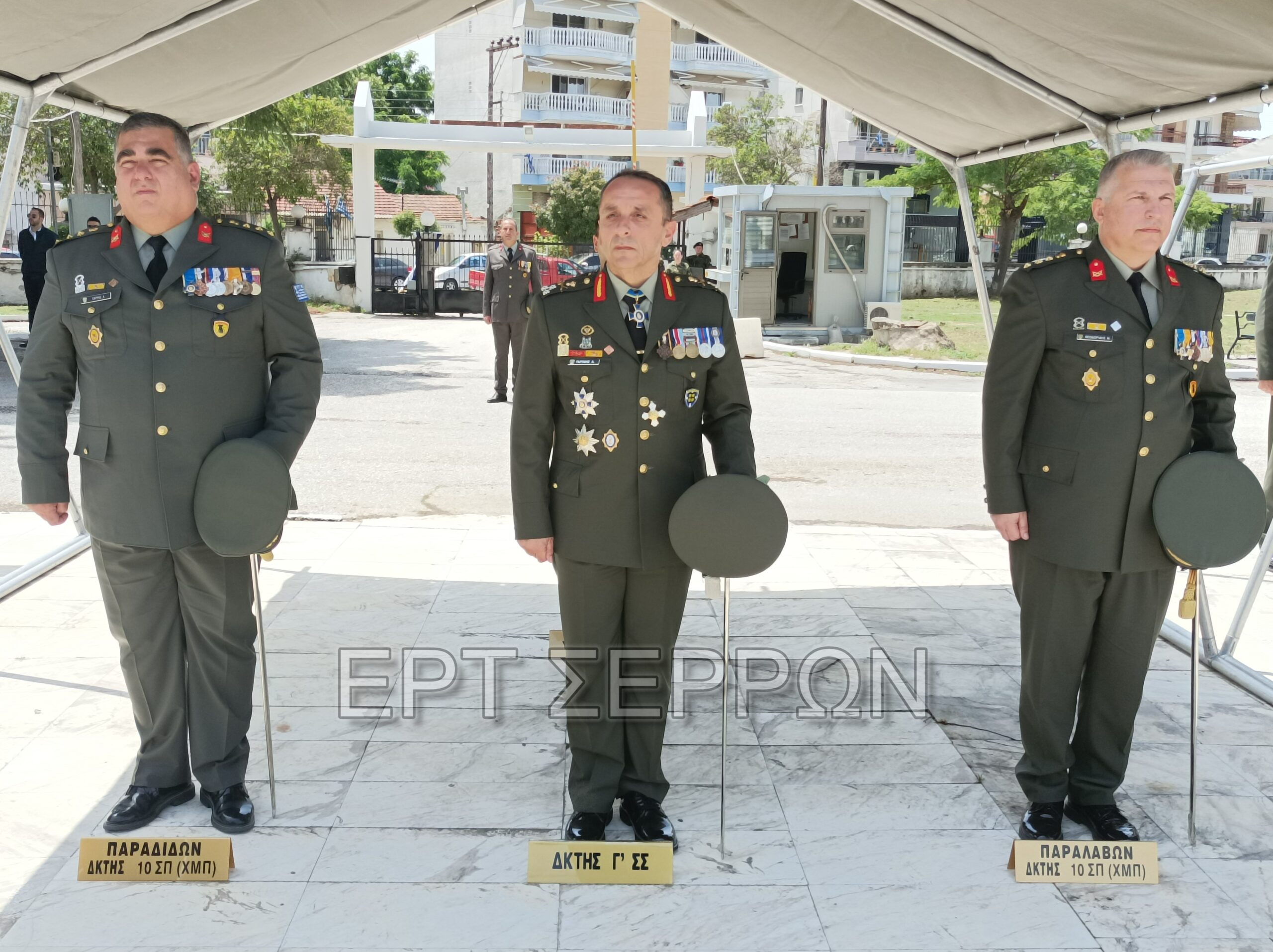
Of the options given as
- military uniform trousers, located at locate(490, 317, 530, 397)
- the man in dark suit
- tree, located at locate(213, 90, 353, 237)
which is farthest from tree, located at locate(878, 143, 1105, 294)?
the man in dark suit

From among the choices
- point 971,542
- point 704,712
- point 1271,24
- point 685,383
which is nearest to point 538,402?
point 685,383

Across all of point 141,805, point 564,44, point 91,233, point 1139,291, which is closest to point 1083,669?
point 1139,291

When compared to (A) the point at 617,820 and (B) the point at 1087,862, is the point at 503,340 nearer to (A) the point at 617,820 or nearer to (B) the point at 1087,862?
(A) the point at 617,820

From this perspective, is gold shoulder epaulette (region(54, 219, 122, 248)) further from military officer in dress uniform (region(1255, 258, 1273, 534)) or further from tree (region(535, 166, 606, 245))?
tree (region(535, 166, 606, 245))

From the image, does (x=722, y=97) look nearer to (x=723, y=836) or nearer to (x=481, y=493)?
(x=481, y=493)

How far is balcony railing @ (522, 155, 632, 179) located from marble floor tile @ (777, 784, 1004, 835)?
42.4 m

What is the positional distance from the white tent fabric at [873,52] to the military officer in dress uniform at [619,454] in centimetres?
167

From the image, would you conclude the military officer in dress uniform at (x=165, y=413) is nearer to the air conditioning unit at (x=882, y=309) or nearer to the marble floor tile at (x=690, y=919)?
the marble floor tile at (x=690, y=919)

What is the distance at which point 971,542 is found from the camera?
22.2 ft

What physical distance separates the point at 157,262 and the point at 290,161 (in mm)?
29376

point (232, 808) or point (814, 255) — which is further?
point (814, 255)

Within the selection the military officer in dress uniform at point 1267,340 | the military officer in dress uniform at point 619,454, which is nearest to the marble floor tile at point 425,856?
the military officer in dress uniform at point 619,454

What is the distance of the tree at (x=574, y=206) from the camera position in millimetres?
39656

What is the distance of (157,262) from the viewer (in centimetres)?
310
